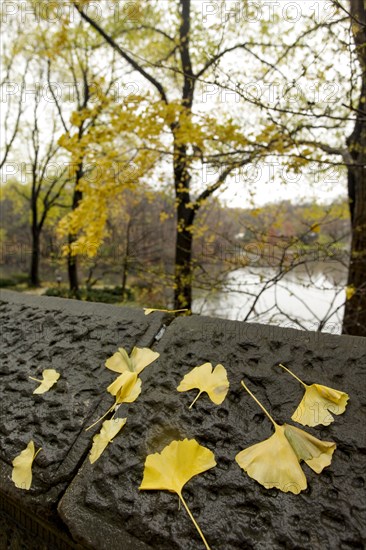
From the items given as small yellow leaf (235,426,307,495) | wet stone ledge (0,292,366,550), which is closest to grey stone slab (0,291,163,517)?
wet stone ledge (0,292,366,550)

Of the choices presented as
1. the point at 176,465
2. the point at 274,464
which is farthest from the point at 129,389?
the point at 274,464

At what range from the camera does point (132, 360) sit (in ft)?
2.69

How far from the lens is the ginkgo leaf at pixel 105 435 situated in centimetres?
64

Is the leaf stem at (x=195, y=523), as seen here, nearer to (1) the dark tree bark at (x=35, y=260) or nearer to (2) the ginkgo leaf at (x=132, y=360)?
(2) the ginkgo leaf at (x=132, y=360)

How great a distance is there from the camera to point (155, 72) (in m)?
6.77

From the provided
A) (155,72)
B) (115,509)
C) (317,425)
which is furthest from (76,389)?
(155,72)

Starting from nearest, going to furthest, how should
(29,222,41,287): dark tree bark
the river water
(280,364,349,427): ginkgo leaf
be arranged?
1. (280,364,349,427): ginkgo leaf
2. the river water
3. (29,222,41,287): dark tree bark

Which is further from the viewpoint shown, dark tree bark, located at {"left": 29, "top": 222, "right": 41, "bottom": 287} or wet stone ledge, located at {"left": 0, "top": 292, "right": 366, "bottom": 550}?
dark tree bark, located at {"left": 29, "top": 222, "right": 41, "bottom": 287}

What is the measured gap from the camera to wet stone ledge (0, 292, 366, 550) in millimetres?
500

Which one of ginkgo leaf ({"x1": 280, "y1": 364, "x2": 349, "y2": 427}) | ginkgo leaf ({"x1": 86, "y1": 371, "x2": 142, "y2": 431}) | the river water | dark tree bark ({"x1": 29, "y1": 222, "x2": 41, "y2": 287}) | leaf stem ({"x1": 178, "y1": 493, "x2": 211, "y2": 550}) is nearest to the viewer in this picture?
leaf stem ({"x1": 178, "y1": 493, "x2": 211, "y2": 550})

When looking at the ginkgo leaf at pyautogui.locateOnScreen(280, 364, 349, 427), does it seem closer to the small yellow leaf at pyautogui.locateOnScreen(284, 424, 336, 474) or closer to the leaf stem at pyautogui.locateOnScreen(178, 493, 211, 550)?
the small yellow leaf at pyautogui.locateOnScreen(284, 424, 336, 474)

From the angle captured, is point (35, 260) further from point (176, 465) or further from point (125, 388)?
point (176, 465)

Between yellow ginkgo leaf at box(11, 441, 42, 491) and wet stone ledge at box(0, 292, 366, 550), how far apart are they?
13mm

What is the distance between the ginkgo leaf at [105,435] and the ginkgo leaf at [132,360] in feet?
0.43
